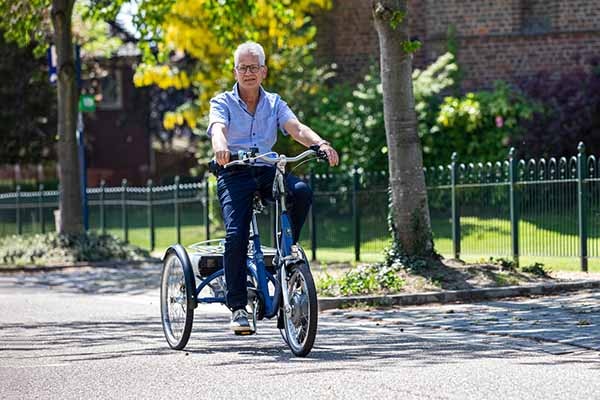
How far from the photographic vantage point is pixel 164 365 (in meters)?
9.07

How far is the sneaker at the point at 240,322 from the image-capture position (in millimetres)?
9461

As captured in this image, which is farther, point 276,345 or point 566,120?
point 566,120

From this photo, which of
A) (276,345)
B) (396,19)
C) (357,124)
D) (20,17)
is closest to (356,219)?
(396,19)

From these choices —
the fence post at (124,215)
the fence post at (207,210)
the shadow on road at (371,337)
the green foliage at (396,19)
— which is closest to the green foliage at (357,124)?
the fence post at (207,210)

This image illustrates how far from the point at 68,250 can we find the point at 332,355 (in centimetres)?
1319

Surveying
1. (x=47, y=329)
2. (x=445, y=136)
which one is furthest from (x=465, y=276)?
(x=445, y=136)

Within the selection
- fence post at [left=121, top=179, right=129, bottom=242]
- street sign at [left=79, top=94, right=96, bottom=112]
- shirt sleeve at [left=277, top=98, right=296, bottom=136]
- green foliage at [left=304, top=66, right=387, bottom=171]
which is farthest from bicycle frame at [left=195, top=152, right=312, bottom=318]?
fence post at [left=121, top=179, right=129, bottom=242]

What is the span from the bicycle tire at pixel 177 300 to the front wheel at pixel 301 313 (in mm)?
797

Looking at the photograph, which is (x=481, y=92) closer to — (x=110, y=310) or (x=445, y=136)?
(x=445, y=136)

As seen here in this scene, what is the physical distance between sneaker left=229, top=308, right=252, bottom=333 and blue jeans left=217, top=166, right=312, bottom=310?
1.9 inches

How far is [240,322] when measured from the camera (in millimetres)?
9469

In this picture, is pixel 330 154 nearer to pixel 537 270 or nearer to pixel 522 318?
pixel 522 318

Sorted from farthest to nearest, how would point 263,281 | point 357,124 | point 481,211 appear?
1. point 357,124
2. point 481,211
3. point 263,281

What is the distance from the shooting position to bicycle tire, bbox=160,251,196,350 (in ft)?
32.1
